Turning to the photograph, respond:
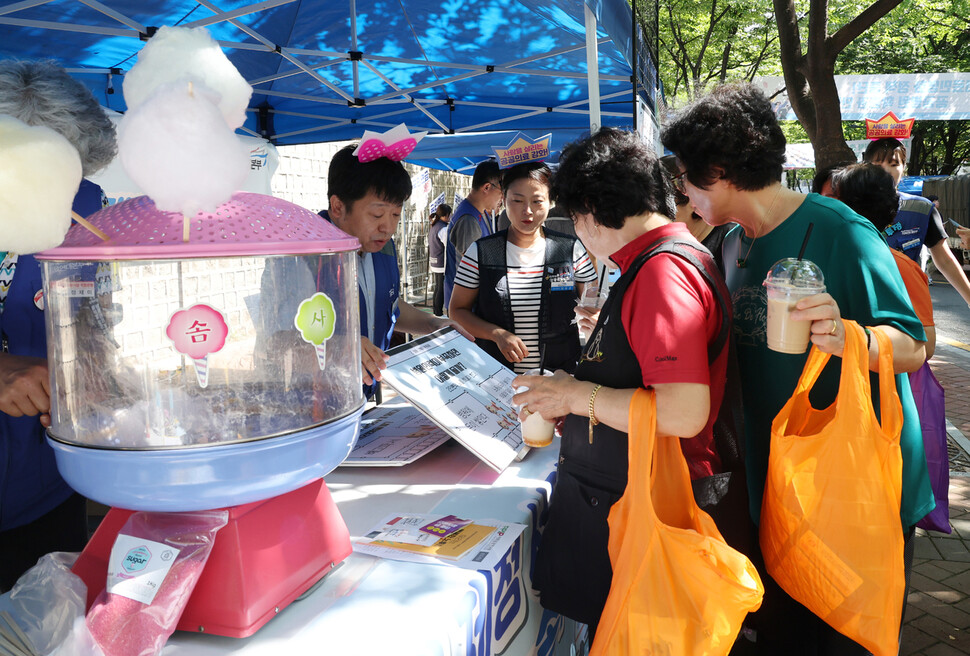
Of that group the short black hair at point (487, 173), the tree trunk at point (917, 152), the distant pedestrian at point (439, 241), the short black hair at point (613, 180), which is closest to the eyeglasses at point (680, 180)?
the short black hair at point (613, 180)

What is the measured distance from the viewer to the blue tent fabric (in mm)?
3891

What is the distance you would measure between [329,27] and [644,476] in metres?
4.45

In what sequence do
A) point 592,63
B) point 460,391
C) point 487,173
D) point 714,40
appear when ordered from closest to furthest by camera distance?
point 460,391 → point 592,63 → point 487,173 → point 714,40

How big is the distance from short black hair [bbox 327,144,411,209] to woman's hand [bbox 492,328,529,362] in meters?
0.80

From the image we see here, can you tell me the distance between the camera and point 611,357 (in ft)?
5.32

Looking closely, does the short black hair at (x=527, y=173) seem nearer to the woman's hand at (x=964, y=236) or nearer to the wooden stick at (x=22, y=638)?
the wooden stick at (x=22, y=638)

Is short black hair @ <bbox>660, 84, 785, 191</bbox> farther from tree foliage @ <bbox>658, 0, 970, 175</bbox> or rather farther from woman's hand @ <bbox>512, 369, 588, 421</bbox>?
tree foliage @ <bbox>658, 0, 970, 175</bbox>

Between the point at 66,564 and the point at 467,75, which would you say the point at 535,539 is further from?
the point at 467,75

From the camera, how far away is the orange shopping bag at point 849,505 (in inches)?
58.9

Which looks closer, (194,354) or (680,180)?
(194,354)

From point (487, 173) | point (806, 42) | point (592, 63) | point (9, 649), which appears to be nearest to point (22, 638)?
point (9, 649)

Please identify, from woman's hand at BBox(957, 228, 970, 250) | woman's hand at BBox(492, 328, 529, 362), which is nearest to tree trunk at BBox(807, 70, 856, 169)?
woman's hand at BBox(957, 228, 970, 250)

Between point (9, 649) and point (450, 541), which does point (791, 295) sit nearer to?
point (450, 541)

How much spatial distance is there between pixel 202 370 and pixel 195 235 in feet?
0.75
